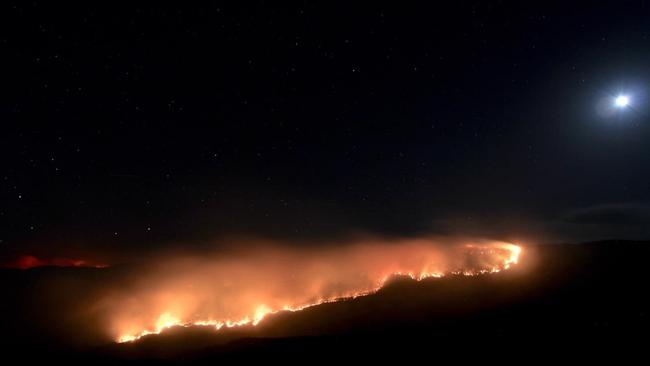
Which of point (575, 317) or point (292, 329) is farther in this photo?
point (292, 329)

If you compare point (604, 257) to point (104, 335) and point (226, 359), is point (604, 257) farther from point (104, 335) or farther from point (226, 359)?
point (104, 335)

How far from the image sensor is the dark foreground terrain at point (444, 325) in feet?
81.6

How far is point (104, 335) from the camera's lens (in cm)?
8238

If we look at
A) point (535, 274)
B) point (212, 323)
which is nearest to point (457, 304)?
point (535, 274)

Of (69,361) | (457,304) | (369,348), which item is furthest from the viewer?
(457,304)

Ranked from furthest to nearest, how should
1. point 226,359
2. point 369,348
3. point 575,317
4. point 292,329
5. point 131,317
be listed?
point 131,317 → point 292,329 → point 226,359 → point 575,317 → point 369,348

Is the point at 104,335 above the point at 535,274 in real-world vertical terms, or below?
below

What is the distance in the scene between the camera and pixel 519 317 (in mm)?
35281

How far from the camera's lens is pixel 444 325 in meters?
35.7

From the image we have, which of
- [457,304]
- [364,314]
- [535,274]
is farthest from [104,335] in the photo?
[535,274]

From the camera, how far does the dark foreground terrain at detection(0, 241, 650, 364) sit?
24859 millimetres

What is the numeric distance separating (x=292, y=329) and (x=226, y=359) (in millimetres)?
32217

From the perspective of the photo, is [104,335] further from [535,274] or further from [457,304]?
[535,274]

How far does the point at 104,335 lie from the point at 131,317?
Answer: 9.24m
